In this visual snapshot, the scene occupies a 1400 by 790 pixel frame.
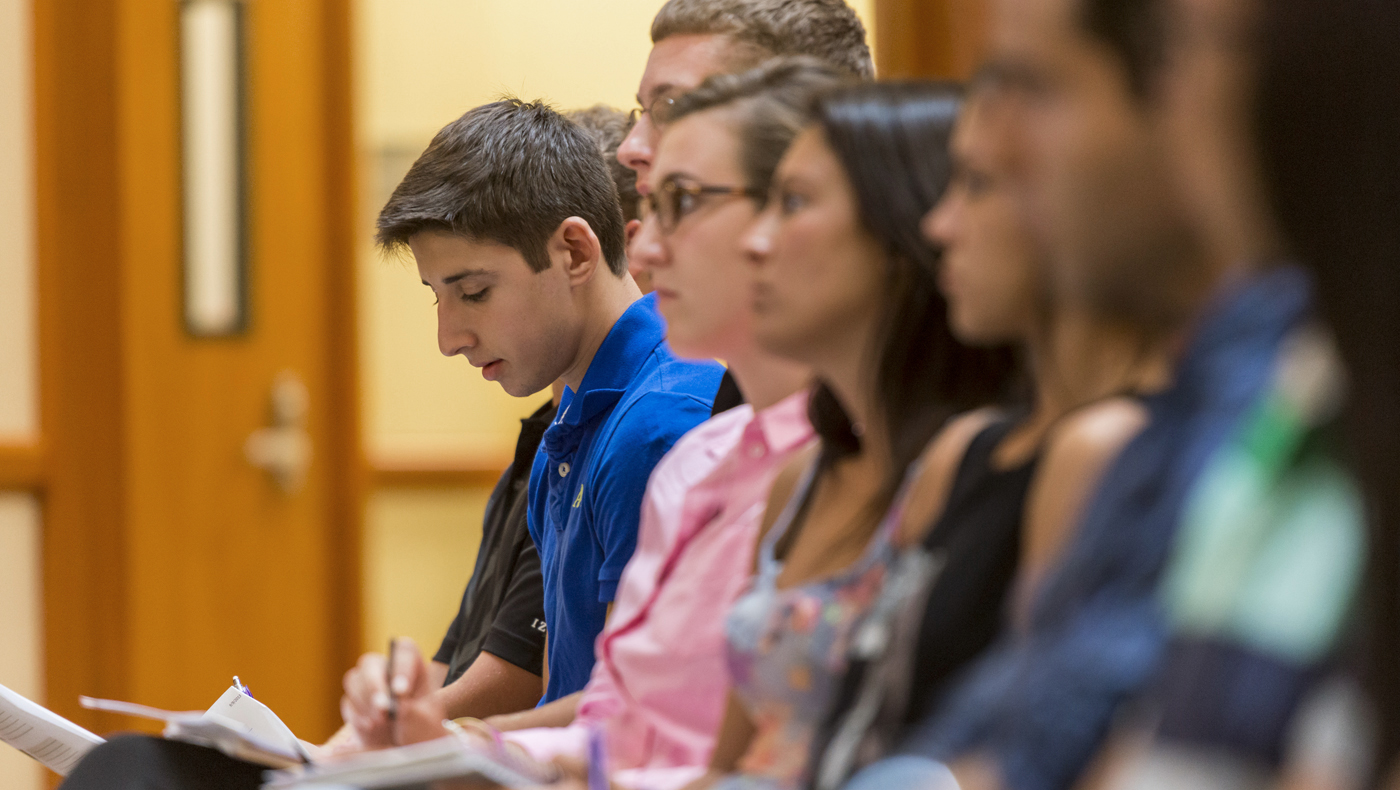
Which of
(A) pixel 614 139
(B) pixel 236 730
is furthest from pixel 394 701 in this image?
(A) pixel 614 139

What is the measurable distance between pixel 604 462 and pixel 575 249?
0.32 meters

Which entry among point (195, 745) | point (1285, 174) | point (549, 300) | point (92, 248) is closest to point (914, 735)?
point (1285, 174)

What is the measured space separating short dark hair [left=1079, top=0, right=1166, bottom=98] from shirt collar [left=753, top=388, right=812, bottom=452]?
1.82 feet

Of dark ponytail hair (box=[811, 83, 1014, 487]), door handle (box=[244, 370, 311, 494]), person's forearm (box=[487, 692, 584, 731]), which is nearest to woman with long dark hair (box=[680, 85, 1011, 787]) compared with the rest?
dark ponytail hair (box=[811, 83, 1014, 487])

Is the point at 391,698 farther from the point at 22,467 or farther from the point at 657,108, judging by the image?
the point at 22,467

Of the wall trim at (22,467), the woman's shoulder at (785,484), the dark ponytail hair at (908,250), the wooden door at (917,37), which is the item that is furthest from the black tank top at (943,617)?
the wall trim at (22,467)

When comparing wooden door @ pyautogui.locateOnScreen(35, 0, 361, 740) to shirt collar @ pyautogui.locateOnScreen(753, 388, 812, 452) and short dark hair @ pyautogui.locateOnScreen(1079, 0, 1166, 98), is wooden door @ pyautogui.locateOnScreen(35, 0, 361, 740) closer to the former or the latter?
shirt collar @ pyautogui.locateOnScreen(753, 388, 812, 452)

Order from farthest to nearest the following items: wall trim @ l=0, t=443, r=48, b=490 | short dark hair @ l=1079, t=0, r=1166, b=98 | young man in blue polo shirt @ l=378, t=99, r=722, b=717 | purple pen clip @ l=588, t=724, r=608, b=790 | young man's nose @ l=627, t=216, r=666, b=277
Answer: wall trim @ l=0, t=443, r=48, b=490 → young man in blue polo shirt @ l=378, t=99, r=722, b=717 → young man's nose @ l=627, t=216, r=666, b=277 → purple pen clip @ l=588, t=724, r=608, b=790 → short dark hair @ l=1079, t=0, r=1166, b=98

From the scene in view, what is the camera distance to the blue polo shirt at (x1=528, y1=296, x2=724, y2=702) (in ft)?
4.61

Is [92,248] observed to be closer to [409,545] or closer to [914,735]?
[409,545]

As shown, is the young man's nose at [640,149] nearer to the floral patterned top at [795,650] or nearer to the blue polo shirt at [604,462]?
the blue polo shirt at [604,462]

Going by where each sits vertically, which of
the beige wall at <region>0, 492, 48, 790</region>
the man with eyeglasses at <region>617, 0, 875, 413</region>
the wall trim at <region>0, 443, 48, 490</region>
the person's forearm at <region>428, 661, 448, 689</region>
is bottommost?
the beige wall at <region>0, 492, 48, 790</region>

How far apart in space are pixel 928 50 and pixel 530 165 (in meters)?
1.24

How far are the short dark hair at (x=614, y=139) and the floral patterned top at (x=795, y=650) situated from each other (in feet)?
3.23
